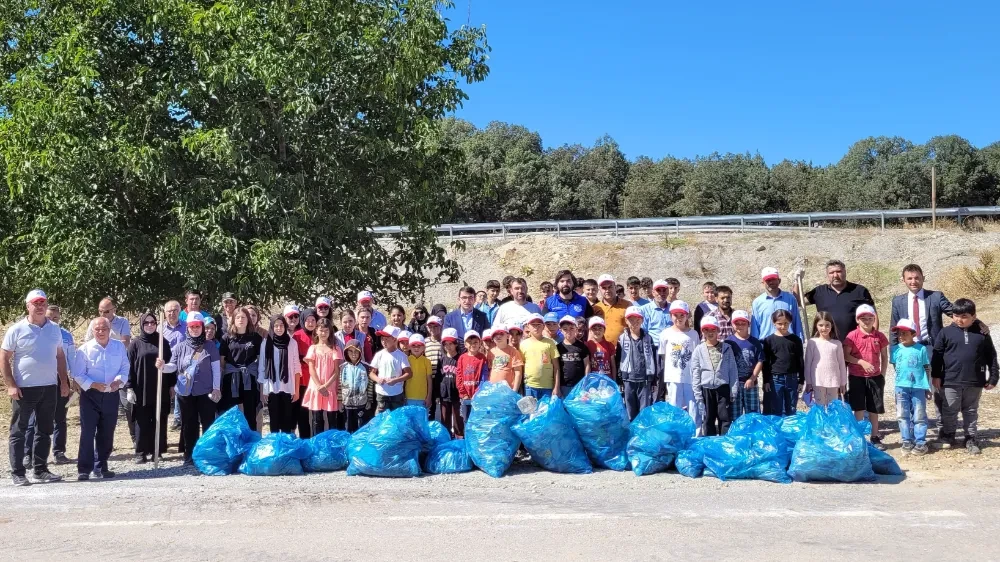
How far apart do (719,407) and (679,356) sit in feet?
2.33

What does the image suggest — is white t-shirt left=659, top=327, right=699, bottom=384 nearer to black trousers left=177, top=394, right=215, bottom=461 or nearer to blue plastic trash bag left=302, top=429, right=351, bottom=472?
blue plastic trash bag left=302, top=429, right=351, bottom=472

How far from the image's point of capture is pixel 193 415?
32.3 feet

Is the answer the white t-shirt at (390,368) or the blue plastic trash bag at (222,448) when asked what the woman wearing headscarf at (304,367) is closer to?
the white t-shirt at (390,368)

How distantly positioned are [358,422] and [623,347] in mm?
3167

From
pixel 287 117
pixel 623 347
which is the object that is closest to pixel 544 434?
pixel 623 347

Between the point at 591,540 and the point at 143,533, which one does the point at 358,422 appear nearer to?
the point at 143,533

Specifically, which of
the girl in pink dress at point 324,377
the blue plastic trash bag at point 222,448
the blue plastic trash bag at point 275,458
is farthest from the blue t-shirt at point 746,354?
the blue plastic trash bag at point 222,448

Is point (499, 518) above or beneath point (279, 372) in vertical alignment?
beneath

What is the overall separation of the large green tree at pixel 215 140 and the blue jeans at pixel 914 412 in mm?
7247

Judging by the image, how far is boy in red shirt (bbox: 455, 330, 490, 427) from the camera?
10.0m

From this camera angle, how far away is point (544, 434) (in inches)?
344

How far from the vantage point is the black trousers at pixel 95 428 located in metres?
8.90

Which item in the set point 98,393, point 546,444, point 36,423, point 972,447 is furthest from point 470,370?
point 972,447

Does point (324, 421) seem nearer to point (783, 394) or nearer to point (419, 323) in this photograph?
point (419, 323)
